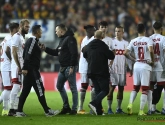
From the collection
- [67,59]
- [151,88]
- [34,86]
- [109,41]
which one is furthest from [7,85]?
[151,88]

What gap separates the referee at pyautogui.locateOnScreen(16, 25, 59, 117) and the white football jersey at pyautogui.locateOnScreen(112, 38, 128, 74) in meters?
2.50

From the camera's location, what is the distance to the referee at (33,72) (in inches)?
556

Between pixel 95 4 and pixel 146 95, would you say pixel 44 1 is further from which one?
pixel 146 95

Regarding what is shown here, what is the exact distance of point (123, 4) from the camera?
33188mm

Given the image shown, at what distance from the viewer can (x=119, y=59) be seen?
16016 mm

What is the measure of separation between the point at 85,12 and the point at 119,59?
16.7 meters

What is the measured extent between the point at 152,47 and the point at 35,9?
61.1ft

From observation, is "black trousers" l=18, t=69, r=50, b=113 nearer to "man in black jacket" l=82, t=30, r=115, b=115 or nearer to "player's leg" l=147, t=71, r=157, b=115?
"man in black jacket" l=82, t=30, r=115, b=115

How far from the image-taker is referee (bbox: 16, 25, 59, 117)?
46.3 feet

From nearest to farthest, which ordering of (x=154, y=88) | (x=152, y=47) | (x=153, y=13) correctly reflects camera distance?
(x=152, y=47) < (x=154, y=88) < (x=153, y=13)

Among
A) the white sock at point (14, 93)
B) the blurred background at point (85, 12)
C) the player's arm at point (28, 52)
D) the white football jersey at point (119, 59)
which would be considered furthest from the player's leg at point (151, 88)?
the blurred background at point (85, 12)

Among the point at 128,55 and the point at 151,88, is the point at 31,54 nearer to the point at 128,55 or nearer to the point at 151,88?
the point at 128,55

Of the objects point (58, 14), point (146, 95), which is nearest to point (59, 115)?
point (146, 95)

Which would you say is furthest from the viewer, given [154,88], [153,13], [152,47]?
[153,13]
